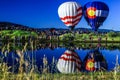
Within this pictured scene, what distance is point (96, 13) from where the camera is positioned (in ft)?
220

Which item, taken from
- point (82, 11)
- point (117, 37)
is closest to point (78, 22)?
point (82, 11)

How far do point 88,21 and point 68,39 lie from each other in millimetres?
16954

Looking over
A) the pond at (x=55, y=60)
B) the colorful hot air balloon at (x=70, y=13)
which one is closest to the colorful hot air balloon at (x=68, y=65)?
the pond at (x=55, y=60)

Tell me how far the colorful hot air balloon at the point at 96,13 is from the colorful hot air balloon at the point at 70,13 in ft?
11.9

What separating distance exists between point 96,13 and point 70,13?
6.16 metres

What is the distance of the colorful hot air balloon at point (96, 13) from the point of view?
67.3 meters

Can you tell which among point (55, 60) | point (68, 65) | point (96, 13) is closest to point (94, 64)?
point (68, 65)

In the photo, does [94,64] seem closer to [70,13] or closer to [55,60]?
[55,60]

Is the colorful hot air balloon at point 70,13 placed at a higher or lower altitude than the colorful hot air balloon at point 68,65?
higher

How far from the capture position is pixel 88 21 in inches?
2771

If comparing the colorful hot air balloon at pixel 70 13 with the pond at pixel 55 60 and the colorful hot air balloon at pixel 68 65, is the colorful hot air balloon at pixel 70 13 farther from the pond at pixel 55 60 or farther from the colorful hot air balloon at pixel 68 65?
the colorful hot air balloon at pixel 68 65

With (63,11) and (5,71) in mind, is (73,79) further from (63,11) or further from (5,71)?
(63,11)

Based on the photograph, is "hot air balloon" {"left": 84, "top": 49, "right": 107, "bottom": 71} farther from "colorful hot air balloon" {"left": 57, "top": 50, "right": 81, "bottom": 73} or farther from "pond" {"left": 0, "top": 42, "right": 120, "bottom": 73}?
"colorful hot air balloon" {"left": 57, "top": 50, "right": 81, "bottom": 73}

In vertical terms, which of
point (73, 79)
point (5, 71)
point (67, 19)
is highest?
point (67, 19)
